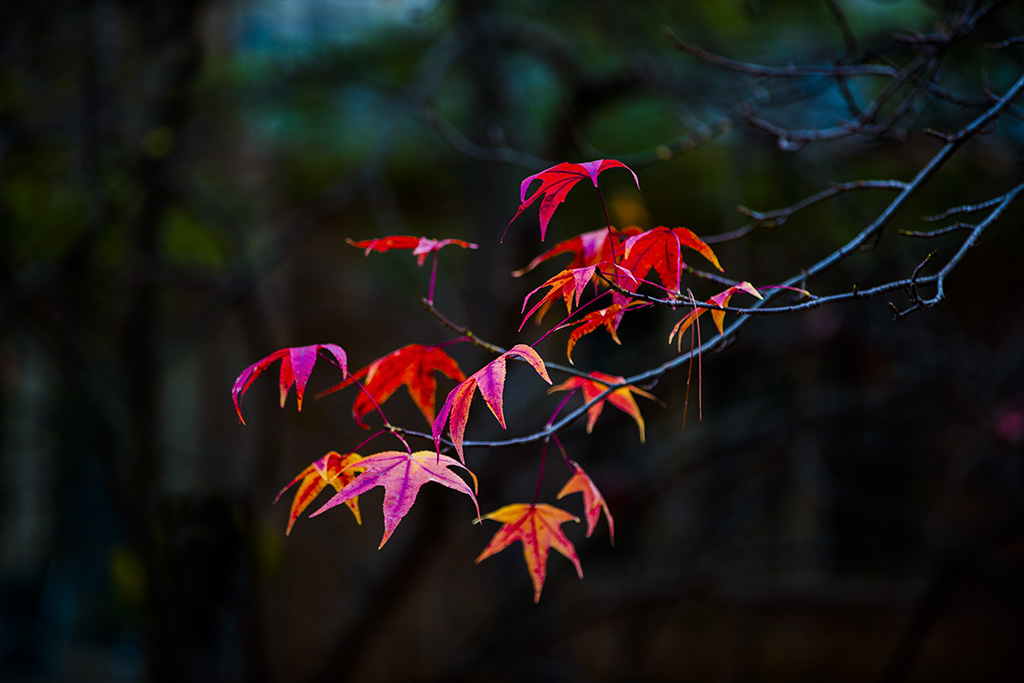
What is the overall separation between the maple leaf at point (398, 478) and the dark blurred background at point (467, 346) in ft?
2.64

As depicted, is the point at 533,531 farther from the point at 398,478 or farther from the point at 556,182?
the point at 556,182

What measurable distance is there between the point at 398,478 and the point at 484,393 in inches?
4.4

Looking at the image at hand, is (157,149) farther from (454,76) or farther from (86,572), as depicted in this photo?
(86,572)

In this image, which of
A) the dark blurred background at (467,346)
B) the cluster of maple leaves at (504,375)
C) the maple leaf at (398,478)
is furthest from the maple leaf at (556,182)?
the dark blurred background at (467,346)

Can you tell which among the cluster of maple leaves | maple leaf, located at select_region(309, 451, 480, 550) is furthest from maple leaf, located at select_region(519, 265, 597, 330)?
maple leaf, located at select_region(309, 451, 480, 550)

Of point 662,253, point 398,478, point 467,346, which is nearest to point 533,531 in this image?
point 398,478

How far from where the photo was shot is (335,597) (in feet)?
14.6

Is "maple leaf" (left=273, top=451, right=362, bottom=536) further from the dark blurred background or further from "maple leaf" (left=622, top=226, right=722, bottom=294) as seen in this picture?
the dark blurred background

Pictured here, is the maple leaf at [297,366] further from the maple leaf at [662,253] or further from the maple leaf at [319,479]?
the maple leaf at [662,253]

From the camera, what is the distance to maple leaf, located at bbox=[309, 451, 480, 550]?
685mm

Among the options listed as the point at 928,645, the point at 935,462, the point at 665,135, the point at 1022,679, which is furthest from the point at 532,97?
the point at 1022,679

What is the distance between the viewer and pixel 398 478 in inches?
28.0

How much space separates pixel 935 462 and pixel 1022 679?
1.26 m

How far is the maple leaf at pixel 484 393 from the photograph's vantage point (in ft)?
2.28
